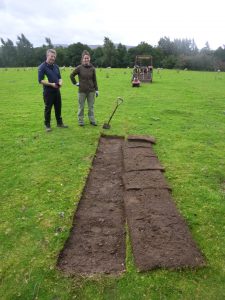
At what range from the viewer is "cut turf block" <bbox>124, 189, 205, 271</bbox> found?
476 centimetres

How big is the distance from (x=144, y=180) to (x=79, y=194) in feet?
5.01

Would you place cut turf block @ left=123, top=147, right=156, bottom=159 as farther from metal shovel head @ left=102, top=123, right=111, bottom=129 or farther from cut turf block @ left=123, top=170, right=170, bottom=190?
metal shovel head @ left=102, top=123, right=111, bottom=129

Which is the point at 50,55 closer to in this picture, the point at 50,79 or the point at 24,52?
the point at 50,79

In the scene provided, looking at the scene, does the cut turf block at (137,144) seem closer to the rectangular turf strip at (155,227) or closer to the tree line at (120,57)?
the rectangular turf strip at (155,227)

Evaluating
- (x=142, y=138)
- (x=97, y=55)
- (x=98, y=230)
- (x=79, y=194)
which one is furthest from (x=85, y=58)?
(x=97, y=55)

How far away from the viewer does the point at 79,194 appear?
22.7 feet

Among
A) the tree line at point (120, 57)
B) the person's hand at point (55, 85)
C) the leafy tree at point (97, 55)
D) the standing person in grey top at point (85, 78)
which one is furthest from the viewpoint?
the leafy tree at point (97, 55)

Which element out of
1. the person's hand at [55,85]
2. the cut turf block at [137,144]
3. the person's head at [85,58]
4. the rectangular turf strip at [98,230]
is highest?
the person's head at [85,58]

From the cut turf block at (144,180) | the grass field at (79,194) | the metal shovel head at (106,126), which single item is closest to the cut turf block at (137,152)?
the grass field at (79,194)

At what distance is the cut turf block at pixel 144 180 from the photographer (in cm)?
707

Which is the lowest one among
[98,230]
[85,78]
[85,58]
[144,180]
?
[98,230]

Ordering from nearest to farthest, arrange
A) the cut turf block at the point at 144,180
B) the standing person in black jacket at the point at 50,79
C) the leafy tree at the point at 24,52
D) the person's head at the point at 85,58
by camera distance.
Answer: the cut turf block at the point at 144,180, the standing person in black jacket at the point at 50,79, the person's head at the point at 85,58, the leafy tree at the point at 24,52

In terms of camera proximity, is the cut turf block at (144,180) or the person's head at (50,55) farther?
the person's head at (50,55)

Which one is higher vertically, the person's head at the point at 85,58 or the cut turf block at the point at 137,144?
the person's head at the point at 85,58
